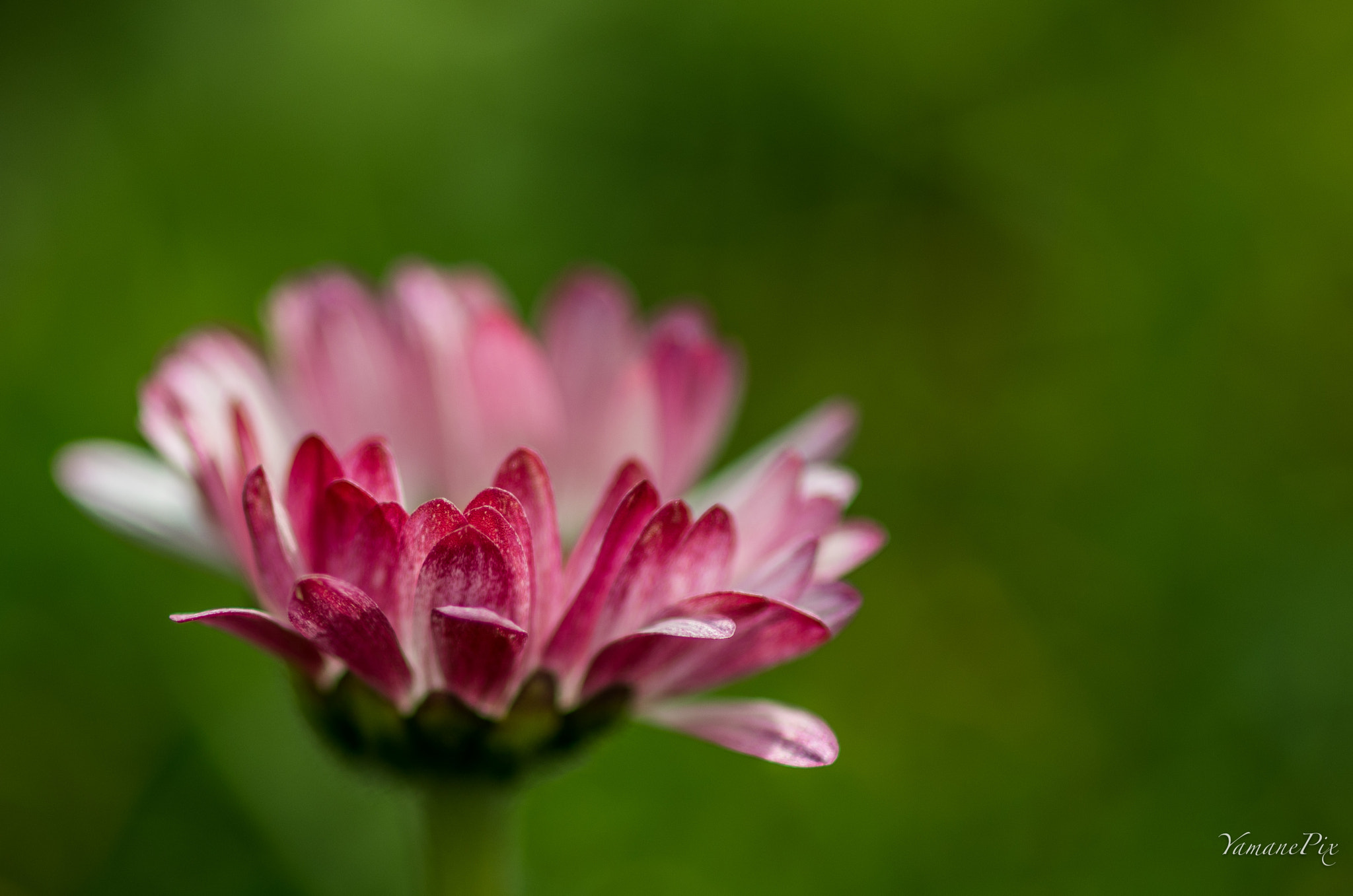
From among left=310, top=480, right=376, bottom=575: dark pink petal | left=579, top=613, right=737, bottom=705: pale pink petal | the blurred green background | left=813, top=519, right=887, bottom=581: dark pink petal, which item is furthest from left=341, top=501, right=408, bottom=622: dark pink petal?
the blurred green background

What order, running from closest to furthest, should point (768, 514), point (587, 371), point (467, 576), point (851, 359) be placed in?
point (467, 576) → point (768, 514) → point (587, 371) → point (851, 359)

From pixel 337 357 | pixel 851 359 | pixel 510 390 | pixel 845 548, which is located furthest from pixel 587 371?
pixel 851 359

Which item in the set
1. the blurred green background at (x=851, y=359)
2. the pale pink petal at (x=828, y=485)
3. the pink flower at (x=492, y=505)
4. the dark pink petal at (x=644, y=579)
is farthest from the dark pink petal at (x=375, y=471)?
the blurred green background at (x=851, y=359)

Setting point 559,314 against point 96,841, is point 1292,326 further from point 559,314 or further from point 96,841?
point 96,841

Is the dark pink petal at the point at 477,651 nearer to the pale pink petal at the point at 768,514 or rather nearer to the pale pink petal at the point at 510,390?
the pale pink petal at the point at 768,514

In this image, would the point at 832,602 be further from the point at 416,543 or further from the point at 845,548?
the point at 416,543

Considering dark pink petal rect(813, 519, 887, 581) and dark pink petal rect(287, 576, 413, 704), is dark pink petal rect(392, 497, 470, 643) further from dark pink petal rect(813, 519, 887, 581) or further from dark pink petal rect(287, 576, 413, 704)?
dark pink petal rect(813, 519, 887, 581)

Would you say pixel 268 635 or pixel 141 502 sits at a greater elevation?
pixel 141 502
